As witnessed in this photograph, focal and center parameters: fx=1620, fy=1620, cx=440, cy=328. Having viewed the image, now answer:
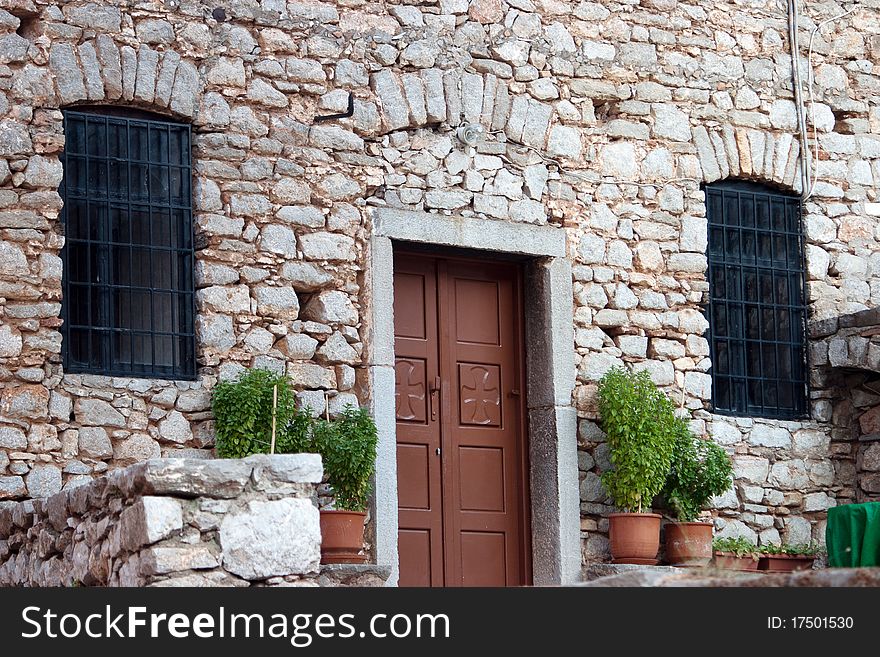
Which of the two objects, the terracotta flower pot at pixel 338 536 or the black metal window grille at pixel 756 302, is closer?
the terracotta flower pot at pixel 338 536

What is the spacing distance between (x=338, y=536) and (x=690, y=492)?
2370 mm

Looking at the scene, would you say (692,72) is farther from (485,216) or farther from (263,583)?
(263,583)

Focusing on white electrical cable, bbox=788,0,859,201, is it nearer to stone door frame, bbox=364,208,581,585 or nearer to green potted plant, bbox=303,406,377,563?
stone door frame, bbox=364,208,581,585

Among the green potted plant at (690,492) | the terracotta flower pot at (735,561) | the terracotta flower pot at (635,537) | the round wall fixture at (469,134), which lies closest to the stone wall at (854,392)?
the terracotta flower pot at (735,561)

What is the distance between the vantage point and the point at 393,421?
9250 millimetres

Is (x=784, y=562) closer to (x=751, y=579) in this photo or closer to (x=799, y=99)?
(x=799, y=99)

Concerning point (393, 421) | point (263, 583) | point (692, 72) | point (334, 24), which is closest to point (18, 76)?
point (334, 24)

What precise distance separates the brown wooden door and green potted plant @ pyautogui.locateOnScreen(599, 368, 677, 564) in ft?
1.90

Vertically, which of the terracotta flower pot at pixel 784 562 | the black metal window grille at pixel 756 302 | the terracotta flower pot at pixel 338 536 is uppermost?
the black metal window grille at pixel 756 302

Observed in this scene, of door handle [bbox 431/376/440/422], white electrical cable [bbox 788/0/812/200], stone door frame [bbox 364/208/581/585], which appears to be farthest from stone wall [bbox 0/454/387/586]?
white electrical cable [bbox 788/0/812/200]

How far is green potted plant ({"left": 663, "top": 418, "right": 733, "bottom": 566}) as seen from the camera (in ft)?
31.8

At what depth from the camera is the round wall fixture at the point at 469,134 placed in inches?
384

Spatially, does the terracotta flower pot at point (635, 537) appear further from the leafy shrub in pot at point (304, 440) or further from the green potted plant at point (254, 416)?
the green potted plant at point (254, 416)

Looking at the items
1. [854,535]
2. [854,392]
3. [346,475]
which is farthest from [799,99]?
[346,475]
